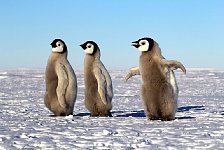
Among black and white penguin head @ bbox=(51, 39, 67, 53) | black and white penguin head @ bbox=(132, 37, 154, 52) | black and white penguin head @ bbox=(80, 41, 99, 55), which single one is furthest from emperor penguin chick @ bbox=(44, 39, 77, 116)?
black and white penguin head @ bbox=(132, 37, 154, 52)

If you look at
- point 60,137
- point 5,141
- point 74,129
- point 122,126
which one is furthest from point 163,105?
point 5,141

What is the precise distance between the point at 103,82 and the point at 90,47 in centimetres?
85

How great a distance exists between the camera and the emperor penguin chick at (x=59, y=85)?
842cm

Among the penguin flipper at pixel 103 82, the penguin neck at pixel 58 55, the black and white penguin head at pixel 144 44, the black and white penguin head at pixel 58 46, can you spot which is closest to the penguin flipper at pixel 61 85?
the penguin neck at pixel 58 55

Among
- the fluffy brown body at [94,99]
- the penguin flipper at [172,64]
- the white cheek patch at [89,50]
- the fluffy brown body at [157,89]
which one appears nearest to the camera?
the penguin flipper at [172,64]

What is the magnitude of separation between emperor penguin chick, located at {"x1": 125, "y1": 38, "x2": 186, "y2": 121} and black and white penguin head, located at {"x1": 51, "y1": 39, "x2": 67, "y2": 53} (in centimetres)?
216

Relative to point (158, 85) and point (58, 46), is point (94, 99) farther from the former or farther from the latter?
point (158, 85)

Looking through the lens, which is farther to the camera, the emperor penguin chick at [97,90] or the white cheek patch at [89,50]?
the white cheek patch at [89,50]

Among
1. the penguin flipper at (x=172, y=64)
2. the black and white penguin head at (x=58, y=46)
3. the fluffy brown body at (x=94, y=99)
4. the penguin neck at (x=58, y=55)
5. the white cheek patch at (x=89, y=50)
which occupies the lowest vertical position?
the fluffy brown body at (x=94, y=99)

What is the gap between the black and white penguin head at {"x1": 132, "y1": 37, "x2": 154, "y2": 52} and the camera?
289 inches

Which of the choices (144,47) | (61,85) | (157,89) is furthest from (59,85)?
(157,89)

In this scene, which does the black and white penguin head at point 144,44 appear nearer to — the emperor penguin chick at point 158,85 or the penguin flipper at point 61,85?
the emperor penguin chick at point 158,85

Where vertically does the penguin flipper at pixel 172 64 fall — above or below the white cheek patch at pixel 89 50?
below

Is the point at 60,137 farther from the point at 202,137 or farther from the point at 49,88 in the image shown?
the point at 49,88
